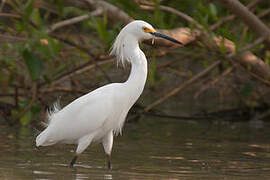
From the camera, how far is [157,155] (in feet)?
23.7

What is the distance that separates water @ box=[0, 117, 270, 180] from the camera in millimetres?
5898

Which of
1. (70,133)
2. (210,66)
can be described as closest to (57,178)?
(70,133)

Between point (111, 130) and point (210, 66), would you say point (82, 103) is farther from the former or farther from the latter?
point (210, 66)

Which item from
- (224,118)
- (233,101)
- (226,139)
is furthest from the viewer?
(233,101)

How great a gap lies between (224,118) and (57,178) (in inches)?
212

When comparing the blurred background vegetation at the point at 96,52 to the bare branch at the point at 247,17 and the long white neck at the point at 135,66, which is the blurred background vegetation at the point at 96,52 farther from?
the long white neck at the point at 135,66

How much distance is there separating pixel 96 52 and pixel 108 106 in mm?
2975

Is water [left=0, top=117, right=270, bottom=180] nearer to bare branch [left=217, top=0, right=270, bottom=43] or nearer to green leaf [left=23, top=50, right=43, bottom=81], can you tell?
green leaf [left=23, top=50, right=43, bottom=81]

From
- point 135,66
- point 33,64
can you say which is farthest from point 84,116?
point 33,64

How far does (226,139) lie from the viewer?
879cm

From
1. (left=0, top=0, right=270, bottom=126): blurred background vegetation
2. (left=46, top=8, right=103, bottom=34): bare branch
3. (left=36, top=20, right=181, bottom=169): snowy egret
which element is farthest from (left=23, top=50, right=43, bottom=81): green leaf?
(left=36, top=20, right=181, bottom=169): snowy egret

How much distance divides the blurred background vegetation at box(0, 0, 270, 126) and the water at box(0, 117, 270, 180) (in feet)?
1.59

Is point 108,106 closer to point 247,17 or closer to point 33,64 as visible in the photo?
point 33,64

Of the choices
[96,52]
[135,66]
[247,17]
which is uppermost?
[247,17]
